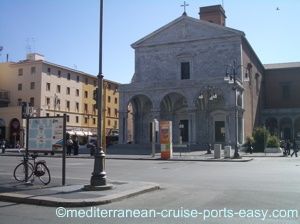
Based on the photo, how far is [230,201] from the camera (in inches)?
427

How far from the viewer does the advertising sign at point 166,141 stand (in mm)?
32812

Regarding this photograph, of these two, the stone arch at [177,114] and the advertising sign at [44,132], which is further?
the stone arch at [177,114]

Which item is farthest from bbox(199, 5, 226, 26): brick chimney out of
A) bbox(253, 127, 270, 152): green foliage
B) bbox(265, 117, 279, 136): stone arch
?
bbox(253, 127, 270, 152): green foliage

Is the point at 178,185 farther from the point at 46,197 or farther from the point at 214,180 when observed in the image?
the point at 46,197

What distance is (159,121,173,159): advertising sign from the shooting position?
3281cm

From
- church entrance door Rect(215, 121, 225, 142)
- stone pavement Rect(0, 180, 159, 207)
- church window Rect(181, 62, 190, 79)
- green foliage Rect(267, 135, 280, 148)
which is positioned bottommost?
stone pavement Rect(0, 180, 159, 207)

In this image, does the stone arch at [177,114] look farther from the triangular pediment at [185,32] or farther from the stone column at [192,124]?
the triangular pediment at [185,32]

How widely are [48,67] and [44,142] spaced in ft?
176

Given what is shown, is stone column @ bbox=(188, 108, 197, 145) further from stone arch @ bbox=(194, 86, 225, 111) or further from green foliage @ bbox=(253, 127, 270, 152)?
green foliage @ bbox=(253, 127, 270, 152)

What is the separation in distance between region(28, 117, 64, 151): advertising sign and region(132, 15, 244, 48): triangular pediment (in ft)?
125

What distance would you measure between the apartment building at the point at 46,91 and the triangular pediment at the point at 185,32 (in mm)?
10678

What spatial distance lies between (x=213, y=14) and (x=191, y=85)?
21.6m

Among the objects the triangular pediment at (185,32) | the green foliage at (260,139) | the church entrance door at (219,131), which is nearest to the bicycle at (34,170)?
the green foliage at (260,139)

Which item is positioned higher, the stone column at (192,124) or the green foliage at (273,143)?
the stone column at (192,124)
